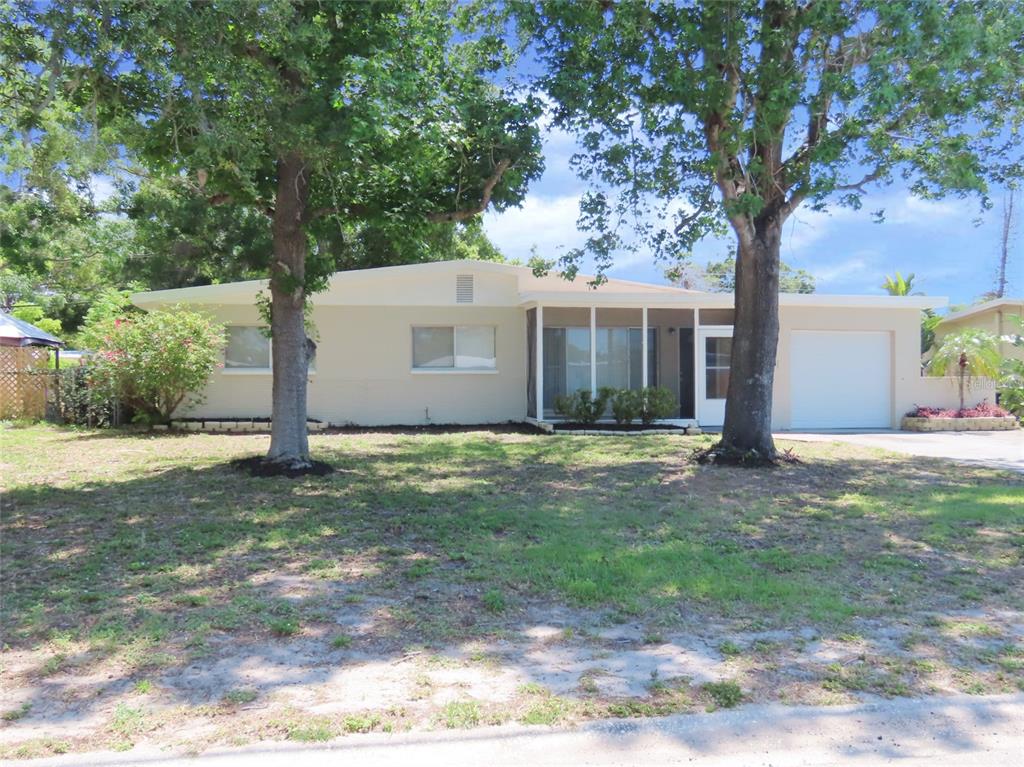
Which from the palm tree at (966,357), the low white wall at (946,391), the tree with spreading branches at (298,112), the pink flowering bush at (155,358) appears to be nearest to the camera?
the tree with spreading branches at (298,112)

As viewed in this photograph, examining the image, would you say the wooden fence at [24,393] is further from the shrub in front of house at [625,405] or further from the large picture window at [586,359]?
the shrub in front of house at [625,405]

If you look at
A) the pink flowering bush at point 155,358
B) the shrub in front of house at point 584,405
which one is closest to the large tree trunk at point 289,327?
the pink flowering bush at point 155,358

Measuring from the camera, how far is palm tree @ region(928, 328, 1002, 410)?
17.1 m

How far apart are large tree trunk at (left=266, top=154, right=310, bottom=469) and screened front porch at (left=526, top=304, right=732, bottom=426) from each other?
7.03m

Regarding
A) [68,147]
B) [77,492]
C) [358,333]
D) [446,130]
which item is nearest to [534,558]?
[446,130]

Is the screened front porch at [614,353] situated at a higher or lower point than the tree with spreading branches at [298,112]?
lower

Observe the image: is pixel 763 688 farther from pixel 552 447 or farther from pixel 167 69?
pixel 552 447

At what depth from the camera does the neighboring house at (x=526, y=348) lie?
1577 centimetres

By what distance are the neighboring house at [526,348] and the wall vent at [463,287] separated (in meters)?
0.03

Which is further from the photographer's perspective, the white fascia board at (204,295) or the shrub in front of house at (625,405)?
the shrub in front of house at (625,405)

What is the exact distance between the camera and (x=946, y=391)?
17.7m

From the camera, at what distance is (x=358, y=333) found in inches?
628

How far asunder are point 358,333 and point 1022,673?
13.7 m

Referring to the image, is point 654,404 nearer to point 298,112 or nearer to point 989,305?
point 298,112
